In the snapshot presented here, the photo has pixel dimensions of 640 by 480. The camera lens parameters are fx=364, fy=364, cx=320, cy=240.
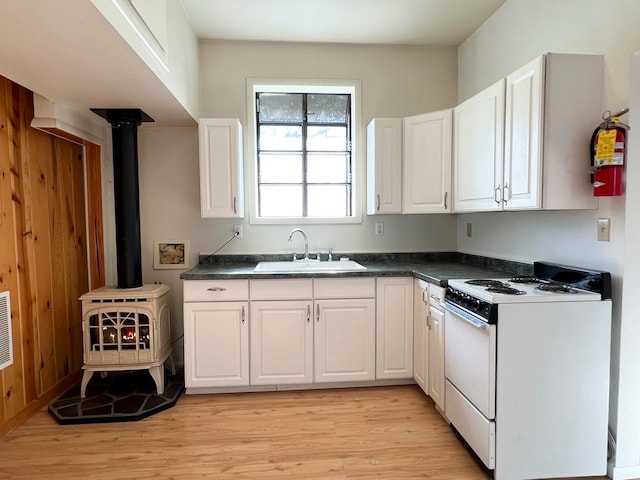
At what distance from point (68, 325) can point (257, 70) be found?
2.54 meters

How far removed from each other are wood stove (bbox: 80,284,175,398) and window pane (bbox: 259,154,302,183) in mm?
1394

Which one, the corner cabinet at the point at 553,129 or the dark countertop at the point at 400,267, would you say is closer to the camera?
the corner cabinet at the point at 553,129

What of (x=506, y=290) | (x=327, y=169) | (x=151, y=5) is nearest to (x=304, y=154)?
(x=327, y=169)

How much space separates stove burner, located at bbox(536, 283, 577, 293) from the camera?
1.80 metres

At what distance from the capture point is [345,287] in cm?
264

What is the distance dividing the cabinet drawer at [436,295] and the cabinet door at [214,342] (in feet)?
4.16

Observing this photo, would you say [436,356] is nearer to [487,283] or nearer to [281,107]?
[487,283]

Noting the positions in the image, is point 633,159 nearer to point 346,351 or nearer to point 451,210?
point 451,210

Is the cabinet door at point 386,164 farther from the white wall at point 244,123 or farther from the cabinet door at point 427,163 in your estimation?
the white wall at point 244,123

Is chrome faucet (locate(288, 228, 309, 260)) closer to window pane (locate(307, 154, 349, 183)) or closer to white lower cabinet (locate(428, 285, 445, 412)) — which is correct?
window pane (locate(307, 154, 349, 183))

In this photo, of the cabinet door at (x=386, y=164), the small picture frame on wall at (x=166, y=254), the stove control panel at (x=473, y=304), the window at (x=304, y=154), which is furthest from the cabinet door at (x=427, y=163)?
the small picture frame on wall at (x=166, y=254)

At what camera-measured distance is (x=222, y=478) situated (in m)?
1.80

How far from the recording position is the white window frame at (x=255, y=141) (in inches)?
123

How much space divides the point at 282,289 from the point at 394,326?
2.84 ft
